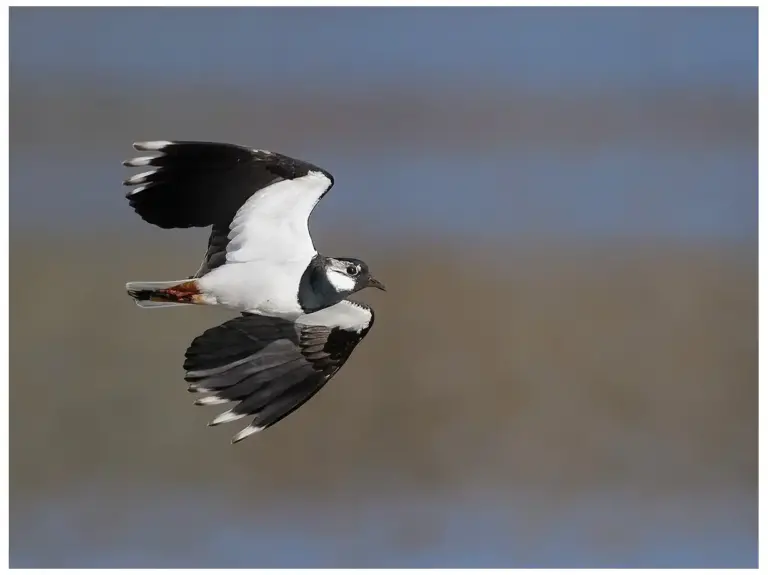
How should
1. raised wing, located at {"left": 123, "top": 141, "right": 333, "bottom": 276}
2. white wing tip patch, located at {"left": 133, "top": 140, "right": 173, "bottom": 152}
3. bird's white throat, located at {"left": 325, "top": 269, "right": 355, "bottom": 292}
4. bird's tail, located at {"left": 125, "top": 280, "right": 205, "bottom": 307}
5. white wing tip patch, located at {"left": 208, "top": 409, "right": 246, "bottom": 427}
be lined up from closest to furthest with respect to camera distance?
white wing tip patch, located at {"left": 133, "top": 140, "right": 173, "bottom": 152} → raised wing, located at {"left": 123, "top": 141, "right": 333, "bottom": 276} → bird's tail, located at {"left": 125, "top": 280, "right": 205, "bottom": 307} → bird's white throat, located at {"left": 325, "top": 269, "right": 355, "bottom": 292} → white wing tip patch, located at {"left": 208, "top": 409, "right": 246, "bottom": 427}

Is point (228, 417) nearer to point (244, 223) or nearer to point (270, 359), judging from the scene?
point (270, 359)

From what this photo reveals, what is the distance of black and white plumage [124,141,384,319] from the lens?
4.68m

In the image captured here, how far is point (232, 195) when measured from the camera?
15.7 feet

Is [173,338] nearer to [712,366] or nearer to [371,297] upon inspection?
[371,297]

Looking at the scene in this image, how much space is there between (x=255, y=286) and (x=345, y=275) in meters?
0.29

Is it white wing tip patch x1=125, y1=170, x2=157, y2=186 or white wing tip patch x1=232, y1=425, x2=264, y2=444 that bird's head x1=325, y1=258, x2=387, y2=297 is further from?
white wing tip patch x1=125, y1=170, x2=157, y2=186

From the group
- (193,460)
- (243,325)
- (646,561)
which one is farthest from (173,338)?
(243,325)

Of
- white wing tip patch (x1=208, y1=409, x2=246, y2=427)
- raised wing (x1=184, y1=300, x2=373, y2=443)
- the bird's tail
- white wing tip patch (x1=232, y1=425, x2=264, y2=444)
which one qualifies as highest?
the bird's tail

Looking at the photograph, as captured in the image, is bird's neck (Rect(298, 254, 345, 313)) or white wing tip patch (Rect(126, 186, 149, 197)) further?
bird's neck (Rect(298, 254, 345, 313))

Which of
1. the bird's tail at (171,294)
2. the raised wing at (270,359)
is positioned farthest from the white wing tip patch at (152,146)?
the raised wing at (270,359)

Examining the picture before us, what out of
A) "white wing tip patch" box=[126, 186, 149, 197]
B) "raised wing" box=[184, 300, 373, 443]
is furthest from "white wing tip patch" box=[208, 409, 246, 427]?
"white wing tip patch" box=[126, 186, 149, 197]

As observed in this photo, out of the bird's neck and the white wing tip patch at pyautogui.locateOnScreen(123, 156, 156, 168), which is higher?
the white wing tip patch at pyautogui.locateOnScreen(123, 156, 156, 168)

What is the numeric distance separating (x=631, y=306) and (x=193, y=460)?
3218 mm

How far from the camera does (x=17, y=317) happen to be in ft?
30.5
